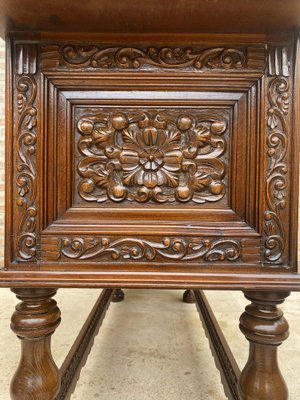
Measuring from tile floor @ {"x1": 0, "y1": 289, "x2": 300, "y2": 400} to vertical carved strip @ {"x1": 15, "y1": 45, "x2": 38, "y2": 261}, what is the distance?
0.54 m

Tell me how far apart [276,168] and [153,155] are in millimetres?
250

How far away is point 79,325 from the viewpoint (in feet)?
4.76

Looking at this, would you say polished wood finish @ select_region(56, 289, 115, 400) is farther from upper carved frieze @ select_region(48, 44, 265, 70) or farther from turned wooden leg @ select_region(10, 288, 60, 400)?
upper carved frieze @ select_region(48, 44, 265, 70)

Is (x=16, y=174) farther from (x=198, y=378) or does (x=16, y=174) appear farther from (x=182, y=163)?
(x=198, y=378)

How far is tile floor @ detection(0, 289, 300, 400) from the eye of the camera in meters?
0.96

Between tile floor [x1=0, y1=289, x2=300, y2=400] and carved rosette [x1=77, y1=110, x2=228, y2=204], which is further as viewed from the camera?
tile floor [x1=0, y1=289, x2=300, y2=400]

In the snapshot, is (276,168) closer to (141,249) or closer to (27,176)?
(141,249)

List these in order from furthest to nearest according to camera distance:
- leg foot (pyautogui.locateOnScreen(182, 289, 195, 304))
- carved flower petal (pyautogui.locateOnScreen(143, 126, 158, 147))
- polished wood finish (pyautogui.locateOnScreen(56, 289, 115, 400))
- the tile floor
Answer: leg foot (pyautogui.locateOnScreen(182, 289, 195, 304)), the tile floor, polished wood finish (pyautogui.locateOnScreen(56, 289, 115, 400)), carved flower petal (pyautogui.locateOnScreen(143, 126, 158, 147))

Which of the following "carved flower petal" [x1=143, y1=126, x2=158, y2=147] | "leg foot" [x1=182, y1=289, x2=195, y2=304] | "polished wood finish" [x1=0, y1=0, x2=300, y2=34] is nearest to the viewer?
"polished wood finish" [x1=0, y1=0, x2=300, y2=34]

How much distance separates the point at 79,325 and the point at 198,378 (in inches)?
24.7

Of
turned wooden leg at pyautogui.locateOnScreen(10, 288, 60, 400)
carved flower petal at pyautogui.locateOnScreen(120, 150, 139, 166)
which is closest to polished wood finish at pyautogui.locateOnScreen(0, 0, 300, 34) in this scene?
carved flower petal at pyautogui.locateOnScreen(120, 150, 139, 166)

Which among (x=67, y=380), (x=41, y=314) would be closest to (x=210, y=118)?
(x=41, y=314)

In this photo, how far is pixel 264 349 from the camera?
69 cm

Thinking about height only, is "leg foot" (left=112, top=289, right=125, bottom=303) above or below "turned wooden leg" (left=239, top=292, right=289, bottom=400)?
below
